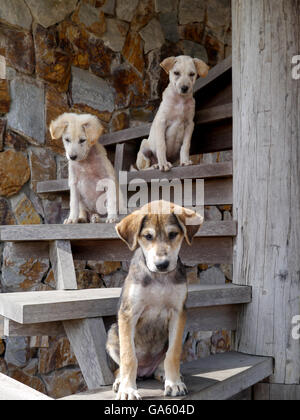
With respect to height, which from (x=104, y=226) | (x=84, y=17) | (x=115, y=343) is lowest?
(x=115, y=343)

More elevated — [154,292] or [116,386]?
[154,292]

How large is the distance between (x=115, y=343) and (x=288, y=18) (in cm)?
200

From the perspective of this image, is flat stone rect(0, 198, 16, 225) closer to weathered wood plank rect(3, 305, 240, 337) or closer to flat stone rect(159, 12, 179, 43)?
weathered wood plank rect(3, 305, 240, 337)

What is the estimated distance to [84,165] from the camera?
9.60ft

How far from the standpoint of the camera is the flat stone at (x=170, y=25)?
16.4 ft

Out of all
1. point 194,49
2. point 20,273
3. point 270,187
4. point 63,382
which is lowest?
point 63,382

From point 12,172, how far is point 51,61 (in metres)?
1.09

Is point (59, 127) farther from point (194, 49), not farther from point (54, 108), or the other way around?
point (194, 49)

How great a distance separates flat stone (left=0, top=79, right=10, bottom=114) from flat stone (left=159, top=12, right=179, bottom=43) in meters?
2.13

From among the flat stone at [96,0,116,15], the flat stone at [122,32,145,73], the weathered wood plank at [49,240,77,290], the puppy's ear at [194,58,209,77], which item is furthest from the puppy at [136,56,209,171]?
the flat stone at [96,0,116,15]

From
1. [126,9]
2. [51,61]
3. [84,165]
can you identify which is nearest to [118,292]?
[84,165]

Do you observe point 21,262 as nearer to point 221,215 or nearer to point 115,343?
point 115,343

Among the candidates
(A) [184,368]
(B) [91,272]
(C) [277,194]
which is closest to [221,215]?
(B) [91,272]

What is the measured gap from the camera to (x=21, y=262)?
3752mm
